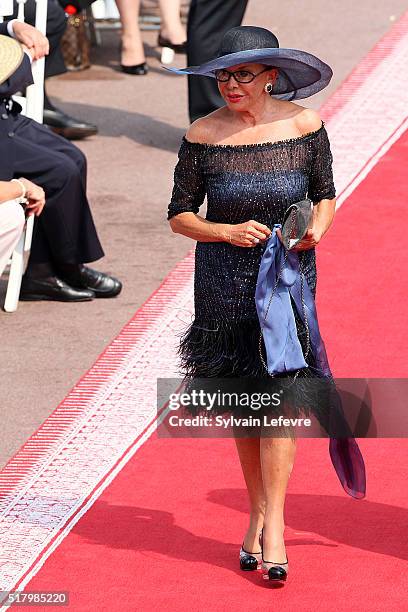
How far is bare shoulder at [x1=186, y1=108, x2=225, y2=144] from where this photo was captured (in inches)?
176

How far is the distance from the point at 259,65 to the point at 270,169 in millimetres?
295

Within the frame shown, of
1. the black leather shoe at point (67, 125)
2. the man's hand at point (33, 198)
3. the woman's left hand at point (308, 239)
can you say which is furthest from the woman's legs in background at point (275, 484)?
the black leather shoe at point (67, 125)

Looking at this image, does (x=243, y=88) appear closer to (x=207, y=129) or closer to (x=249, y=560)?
(x=207, y=129)

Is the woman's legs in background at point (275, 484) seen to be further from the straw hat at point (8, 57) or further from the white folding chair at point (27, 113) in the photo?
the white folding chair at point (27, 113)

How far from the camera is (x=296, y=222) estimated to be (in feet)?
14.1

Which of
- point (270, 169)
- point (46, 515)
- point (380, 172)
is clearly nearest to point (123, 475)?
point (46, 515)

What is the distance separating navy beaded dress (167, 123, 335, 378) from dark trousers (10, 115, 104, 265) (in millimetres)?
2147

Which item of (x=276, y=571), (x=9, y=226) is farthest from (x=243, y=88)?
(x=9, y=226)

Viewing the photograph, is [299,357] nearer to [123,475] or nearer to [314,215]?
[314,215]

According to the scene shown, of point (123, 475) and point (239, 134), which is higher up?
point (239, 134)

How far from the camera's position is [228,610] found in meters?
4.38

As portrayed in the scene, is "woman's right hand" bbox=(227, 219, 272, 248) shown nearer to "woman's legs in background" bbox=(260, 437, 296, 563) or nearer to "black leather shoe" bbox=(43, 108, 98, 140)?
"woman's legs in background" bbox=(260, 437, 296, 563)

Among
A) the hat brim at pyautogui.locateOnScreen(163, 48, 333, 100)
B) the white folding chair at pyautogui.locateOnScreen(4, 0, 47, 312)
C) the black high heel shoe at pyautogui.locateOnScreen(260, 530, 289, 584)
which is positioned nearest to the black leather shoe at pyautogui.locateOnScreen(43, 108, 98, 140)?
the white folding chair at pyautogui.locateOnScreen(4, 0, 47, 312)

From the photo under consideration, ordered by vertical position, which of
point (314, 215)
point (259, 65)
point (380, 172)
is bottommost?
point (380, 172)
